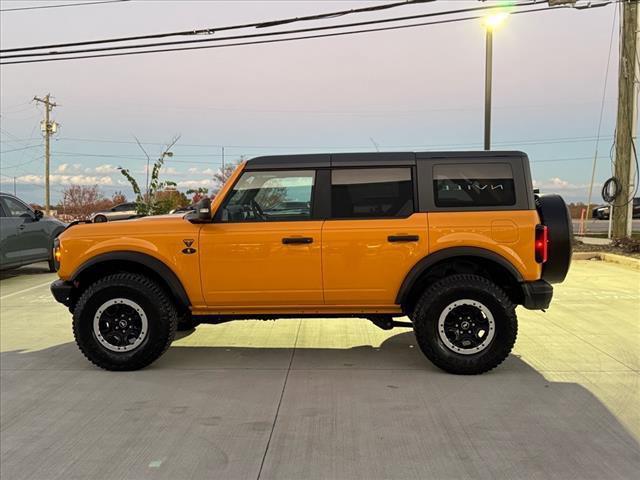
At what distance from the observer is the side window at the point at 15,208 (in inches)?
415

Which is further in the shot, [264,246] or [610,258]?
[610,258]

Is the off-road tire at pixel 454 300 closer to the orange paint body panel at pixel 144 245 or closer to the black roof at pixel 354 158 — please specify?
the black roof at pixel 354 158

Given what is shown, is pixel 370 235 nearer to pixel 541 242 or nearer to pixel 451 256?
pixel 451 256

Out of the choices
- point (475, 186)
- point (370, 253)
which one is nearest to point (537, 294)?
point (475, 186)

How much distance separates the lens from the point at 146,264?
15.2ft

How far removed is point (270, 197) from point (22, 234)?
805cm

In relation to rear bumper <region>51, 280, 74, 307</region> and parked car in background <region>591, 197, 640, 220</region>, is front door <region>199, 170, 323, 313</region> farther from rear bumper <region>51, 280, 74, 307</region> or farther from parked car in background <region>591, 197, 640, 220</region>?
parked car in background <region>591, 197, 640, 220</region>

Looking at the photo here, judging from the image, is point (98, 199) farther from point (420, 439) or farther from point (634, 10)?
point (420, 439)

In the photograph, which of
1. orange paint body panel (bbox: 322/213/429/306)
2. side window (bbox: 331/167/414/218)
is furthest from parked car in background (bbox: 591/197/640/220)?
orange paint body panel (bbox: 322/213/429/306)

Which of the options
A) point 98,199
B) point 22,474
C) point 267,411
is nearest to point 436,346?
point 267,411

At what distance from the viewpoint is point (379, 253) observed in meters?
4.50

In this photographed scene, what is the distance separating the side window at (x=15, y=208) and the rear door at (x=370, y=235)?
874 cm

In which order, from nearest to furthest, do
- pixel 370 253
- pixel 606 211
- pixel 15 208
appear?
pixel 370 253
pixel 15 208
pixel 606 211

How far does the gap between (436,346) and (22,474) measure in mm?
3139
